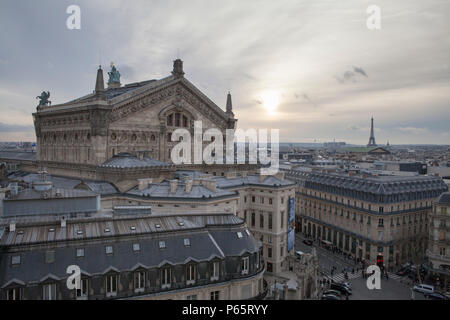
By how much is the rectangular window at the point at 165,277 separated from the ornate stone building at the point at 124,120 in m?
33.1

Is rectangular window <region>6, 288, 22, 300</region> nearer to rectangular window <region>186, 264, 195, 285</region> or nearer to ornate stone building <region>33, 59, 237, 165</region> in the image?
rectangular window <region>186, 264, 195, 285</region>

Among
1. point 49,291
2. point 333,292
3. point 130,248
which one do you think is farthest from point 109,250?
point 333,292

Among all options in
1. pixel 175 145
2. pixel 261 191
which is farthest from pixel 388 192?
pixel 175 145

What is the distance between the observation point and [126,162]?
63.1 metres

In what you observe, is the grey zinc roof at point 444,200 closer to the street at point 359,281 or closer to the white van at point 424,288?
the street at point 359,281

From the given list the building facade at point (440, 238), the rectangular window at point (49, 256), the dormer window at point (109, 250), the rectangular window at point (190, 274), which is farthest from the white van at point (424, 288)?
the rectangular window at point (49, 256)

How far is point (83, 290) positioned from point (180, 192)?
78.1 ft

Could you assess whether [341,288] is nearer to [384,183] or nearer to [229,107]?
[384,183]

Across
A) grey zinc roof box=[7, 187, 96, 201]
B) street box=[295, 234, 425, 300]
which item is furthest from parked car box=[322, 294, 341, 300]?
grey zinc roof box=[7, 187, 96, 201]

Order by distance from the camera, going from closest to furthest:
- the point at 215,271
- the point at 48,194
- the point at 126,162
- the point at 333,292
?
the point at 215,271, the point at 48,194, the point at 333,292, the point at 126,162

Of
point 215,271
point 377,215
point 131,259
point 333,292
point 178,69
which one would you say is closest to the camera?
point 131,259

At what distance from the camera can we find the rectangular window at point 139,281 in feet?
114

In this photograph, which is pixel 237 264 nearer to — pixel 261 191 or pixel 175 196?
pixel 175 196
